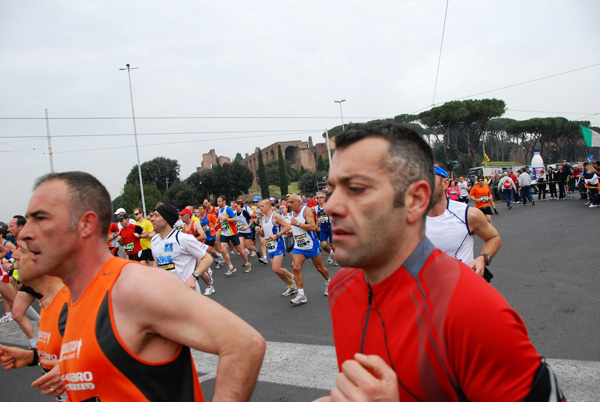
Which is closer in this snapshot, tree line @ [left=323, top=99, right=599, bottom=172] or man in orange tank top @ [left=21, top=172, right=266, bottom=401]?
man in orange tank top @ [left=21, top=172, right=266, bottom=401]

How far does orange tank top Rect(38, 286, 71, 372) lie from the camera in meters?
2.47

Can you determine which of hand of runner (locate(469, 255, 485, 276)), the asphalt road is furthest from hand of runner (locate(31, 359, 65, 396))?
hand of runner (locate(469, 255, 485, 276))

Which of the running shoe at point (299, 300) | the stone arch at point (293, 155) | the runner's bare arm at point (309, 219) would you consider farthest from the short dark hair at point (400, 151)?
the stone arch at point (293, 155)

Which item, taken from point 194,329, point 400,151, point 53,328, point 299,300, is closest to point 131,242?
point 299,300

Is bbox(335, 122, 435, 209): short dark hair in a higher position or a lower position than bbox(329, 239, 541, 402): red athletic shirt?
higher

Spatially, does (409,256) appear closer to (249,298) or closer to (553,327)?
(553,327)

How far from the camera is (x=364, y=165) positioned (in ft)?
4.33

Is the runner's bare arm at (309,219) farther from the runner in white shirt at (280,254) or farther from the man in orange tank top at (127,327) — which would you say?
the man in orange tank top at (127,327)

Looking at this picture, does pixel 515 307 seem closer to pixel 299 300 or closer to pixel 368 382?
pixel 299 300

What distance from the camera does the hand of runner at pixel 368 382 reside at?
968 millimetres

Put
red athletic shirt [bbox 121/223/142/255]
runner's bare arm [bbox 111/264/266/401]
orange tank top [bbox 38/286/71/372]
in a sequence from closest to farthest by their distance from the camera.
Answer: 1. runner's bare arm [bbox 111/264/266/401]
2. orange tank top [bbox 38/286/71/372]
3. red athletic shirt [bbox 121/223/142/255]

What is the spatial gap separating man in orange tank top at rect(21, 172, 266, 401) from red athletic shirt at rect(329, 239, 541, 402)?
0.44m

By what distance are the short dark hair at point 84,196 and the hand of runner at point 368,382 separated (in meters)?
1.44

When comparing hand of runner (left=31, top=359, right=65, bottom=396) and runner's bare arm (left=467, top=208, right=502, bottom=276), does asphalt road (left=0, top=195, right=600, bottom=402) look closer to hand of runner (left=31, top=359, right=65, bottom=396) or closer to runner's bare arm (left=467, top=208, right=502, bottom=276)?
runner's bare arm (left=467, top=208, right=502, bottom=276)
